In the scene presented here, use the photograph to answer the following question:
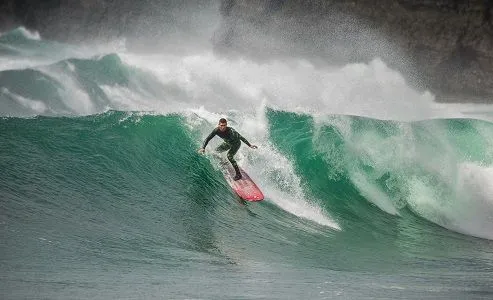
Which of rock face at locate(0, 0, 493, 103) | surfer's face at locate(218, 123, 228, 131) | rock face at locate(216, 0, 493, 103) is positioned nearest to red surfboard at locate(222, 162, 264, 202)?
surfer's face at locate(218, 123, 228, 131)

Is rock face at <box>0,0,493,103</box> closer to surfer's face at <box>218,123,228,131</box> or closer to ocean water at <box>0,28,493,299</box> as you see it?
ocean water at <box>0,28,493,299</box>

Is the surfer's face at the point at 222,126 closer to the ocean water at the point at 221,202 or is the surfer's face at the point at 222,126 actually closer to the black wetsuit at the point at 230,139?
the black wetsuit at the point at 230,139

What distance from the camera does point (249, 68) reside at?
27.4 metres

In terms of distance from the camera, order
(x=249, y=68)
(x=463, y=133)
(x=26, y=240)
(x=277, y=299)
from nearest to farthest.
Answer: (x=277, y=299) → (x=26, y=240) → (x=463, y=133) → (x=249, y=68)

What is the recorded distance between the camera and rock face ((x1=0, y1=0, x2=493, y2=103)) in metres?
34.1

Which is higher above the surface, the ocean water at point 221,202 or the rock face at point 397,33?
the rock face at point 397,33

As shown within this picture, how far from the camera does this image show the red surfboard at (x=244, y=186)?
10.4 m

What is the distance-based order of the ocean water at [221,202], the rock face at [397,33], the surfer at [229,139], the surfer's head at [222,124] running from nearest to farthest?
the ocean water at [221,202] < the surfer's head at [222,124] < the surfer at [229,139] < the rock face at [397,33]

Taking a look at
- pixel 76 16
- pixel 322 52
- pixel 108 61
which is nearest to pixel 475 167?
pixel 108 61

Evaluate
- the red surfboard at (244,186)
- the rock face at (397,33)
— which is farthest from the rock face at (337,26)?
the red surfboard at (244,186)

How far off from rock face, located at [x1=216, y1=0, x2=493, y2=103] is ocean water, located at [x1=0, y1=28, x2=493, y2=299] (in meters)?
16.0

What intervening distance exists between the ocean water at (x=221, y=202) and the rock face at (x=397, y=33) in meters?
16.0

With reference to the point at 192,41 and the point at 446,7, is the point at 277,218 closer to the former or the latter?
the point at 192,41

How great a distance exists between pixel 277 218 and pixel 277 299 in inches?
181
